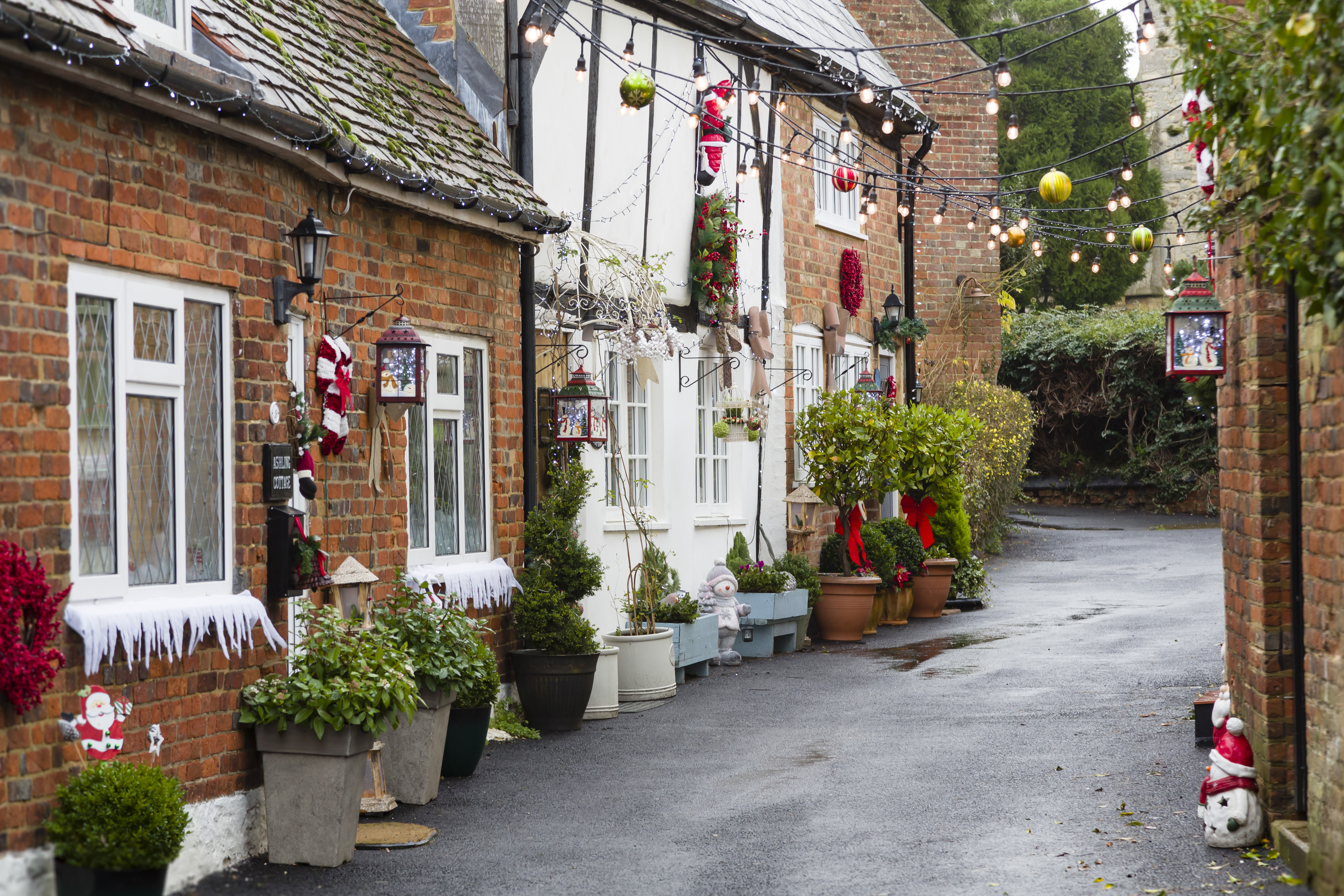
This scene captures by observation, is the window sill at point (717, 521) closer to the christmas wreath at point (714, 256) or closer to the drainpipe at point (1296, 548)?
the christmas wreath at point (714, 256)

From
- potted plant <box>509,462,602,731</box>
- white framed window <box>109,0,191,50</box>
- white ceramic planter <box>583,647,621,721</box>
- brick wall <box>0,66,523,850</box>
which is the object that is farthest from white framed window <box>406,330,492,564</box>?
white framed window <box>109,0,191,50</box>

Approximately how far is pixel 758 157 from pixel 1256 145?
10.1 metres

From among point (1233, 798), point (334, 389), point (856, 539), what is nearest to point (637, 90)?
point (334, 389)

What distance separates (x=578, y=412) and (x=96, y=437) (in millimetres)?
4835

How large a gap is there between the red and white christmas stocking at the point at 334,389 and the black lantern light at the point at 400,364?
266mm

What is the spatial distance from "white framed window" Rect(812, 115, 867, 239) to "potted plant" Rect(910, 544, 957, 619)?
405 centimetres

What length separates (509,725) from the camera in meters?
9.46

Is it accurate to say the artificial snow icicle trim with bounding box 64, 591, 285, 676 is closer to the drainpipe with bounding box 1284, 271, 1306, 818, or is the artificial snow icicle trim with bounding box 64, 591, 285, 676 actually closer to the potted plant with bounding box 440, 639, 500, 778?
the potted plant with bounding box 440, 639, 500, 778

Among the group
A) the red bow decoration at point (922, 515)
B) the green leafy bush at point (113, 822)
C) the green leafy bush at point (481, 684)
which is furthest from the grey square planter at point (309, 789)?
Result: the red bow decoration at point (922, 515)

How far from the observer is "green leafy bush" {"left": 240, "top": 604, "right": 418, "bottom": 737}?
629cm

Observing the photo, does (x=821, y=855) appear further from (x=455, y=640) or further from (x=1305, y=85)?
(x=1305, y=85)

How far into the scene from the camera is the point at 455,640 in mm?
7793

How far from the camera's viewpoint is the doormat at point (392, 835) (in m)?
6.77

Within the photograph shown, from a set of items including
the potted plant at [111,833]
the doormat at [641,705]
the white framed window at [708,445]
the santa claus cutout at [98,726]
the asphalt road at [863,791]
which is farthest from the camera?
the white framed window at [708,445]
